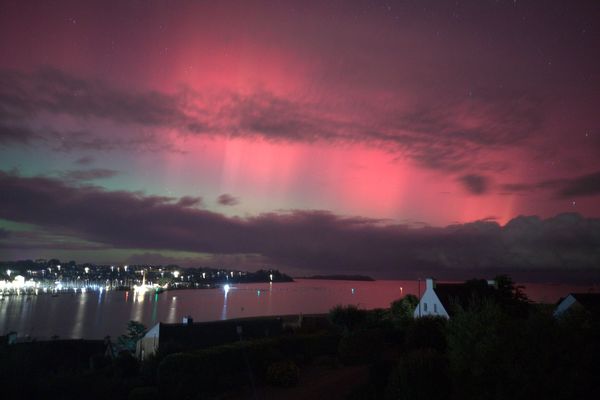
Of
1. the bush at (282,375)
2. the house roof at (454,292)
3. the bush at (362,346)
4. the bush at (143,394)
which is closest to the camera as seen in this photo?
the bush at (143,394)

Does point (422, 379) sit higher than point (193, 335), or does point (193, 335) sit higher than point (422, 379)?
point (422, 379)

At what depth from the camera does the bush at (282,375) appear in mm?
22750

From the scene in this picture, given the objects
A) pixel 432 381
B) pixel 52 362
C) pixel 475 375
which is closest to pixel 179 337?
pixel 52 362

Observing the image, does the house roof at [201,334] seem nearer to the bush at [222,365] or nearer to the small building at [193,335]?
the small building at [193,335]

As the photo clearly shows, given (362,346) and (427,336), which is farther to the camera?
(362,346)

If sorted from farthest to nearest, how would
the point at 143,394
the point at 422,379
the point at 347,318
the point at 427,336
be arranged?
the point at 347,318
the point at 427,336
the point at 143,394
the point at 422,379

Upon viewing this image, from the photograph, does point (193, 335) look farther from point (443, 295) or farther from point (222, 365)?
point (443, 295)

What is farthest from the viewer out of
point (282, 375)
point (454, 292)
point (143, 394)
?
point (454, 292)

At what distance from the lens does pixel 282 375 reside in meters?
22.9

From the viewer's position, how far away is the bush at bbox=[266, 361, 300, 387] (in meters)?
22.8

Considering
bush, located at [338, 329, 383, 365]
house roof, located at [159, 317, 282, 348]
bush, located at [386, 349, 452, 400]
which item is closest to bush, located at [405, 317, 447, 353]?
bush, located at [338, 329, 383, 365]

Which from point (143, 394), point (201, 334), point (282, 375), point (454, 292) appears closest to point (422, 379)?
point (282, 375)

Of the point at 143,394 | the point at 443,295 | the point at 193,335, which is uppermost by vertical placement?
the point at 443,295

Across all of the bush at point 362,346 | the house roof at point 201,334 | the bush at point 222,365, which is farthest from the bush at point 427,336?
the house roof at point 201,334
